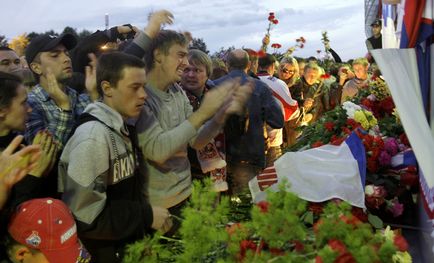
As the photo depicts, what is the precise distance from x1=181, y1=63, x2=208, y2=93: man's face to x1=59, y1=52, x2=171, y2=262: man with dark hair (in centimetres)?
174

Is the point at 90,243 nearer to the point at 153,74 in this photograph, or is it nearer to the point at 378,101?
the point at 153,74

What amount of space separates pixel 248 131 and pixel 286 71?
119 inches

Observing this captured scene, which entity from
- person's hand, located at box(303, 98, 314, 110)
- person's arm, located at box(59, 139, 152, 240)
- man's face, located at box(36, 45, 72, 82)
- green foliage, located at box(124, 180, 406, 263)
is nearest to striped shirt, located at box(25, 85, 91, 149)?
man's face, located at box(36, 45, 72, 82)

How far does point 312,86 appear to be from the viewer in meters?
8.73

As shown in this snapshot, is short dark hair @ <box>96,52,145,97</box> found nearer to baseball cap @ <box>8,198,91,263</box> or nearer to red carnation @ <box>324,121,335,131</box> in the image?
baseball cap @ <box>8,198,91,263</box>

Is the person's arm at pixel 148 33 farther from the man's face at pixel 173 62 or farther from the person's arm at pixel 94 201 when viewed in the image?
the person's arm at pixel 94 201

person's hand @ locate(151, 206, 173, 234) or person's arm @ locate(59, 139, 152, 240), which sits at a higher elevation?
person's arm @ locate(59, 139, 152, 240)

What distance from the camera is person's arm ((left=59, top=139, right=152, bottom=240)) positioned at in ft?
7.38

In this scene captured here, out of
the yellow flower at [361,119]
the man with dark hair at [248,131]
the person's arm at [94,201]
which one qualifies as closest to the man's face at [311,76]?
the man with dark hair at [248,131]

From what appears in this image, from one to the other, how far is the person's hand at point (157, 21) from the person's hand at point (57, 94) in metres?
0.61

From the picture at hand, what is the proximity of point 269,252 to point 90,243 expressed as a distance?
1.28 metres

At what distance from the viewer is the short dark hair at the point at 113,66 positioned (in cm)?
259

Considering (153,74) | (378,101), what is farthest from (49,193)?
(378,101)

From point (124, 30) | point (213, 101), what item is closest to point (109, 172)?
point (213, 101)
